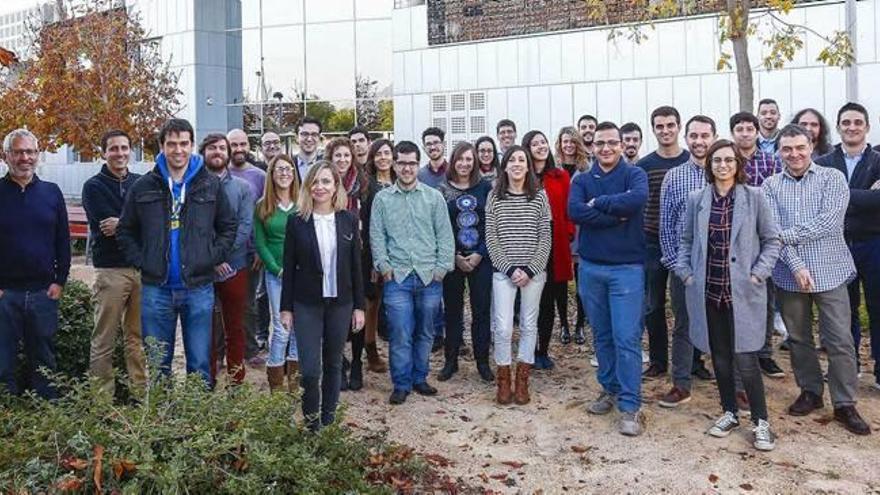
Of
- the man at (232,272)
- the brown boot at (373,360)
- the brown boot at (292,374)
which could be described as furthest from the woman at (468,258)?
the man at (232,272)

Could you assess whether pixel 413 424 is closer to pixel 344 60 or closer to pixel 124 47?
pixel 124 47

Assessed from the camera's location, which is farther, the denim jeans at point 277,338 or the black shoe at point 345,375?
the black shoe at point 345,375

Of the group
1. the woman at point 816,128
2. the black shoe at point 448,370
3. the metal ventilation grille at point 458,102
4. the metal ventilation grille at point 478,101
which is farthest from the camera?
the metal ventilation grille at point 458,102

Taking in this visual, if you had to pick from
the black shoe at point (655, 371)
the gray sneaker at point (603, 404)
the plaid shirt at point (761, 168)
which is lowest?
the gray sneaker at point (603, 404)

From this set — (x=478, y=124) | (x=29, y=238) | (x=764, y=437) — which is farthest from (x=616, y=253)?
(x=478, y=124)

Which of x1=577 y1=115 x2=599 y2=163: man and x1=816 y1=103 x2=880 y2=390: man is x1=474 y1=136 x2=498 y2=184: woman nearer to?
x1=577 y1=115 x2=599 y2=163: man

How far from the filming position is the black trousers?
16.8ft

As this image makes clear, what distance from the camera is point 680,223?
577 cm

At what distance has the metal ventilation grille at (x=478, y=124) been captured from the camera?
1906cm

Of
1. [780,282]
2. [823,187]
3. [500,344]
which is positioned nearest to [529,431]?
[500,344]

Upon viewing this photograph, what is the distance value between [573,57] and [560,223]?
38.8 ft

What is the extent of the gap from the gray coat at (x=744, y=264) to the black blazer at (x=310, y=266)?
2.35 m

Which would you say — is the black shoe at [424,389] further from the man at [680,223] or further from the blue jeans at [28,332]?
the blue jeans at [28,332]

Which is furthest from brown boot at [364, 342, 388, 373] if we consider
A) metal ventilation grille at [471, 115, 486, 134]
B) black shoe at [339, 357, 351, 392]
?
metal ventilation grille at [471, 115, 486, 134]
